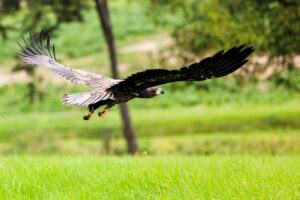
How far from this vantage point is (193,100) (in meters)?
34.7

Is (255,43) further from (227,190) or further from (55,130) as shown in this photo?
(227,190)

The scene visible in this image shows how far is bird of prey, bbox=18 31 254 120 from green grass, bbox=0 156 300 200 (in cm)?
90

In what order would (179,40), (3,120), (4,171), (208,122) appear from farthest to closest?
A: 1. (3,120)
2. (208,122)
3. (179,40)
4. (4,171)

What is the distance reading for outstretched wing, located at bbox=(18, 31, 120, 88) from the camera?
870 cm

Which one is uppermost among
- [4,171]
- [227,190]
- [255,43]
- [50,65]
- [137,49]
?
[137,49]

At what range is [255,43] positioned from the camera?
Result: 24.0 m

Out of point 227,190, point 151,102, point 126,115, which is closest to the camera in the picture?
point 227,190

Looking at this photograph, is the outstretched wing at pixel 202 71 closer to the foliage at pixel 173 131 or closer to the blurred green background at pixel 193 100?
the blurred green background at pixel 193 100

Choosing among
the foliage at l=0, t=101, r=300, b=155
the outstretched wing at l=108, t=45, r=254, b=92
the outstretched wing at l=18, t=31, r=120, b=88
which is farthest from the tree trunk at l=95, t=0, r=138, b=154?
the outstretched wing at l=108, t=45, r=254, b=92

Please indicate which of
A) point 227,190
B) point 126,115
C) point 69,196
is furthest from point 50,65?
point 126,115

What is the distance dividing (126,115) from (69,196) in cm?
1578

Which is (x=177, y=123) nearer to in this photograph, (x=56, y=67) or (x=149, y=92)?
(x=56, y=67)

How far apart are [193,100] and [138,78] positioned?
27.2 meters

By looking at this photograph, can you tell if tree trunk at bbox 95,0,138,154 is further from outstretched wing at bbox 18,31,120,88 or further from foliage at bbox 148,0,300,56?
outstretched wing at bbox 18,31,120,88
